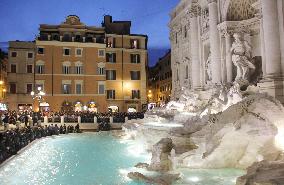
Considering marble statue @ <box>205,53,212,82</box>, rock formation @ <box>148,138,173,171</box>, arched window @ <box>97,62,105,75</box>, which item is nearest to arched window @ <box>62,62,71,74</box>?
arched window @ <box>97,62,105,75</box>

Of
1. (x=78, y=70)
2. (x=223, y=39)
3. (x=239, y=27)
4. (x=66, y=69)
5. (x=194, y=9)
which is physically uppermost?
(x=194, y=9)

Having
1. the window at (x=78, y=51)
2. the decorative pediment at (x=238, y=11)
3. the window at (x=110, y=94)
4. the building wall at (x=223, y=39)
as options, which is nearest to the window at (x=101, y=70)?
the window at (x=110, y=94)

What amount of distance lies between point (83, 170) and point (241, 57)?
11902 millimetres

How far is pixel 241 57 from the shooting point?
19.0m

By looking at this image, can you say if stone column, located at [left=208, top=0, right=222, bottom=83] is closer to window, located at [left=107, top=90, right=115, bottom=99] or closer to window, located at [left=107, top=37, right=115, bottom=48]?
window, located at [left=107, top=90, right=115, bottom=99]

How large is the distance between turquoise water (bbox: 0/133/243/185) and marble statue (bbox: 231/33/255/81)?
770cm

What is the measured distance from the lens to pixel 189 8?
2578cm

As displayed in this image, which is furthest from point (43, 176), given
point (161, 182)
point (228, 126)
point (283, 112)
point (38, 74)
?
point (38, 74)

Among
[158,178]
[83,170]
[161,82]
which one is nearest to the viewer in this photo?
[158,178]

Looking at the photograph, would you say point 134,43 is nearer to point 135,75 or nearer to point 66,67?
point 135,75

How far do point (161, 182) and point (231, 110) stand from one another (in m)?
4.14

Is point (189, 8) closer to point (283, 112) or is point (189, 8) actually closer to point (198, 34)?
point (198, 34)

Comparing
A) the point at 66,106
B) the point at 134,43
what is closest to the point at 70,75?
the point at 66,106

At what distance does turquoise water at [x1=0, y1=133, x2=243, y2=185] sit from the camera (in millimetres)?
9586
